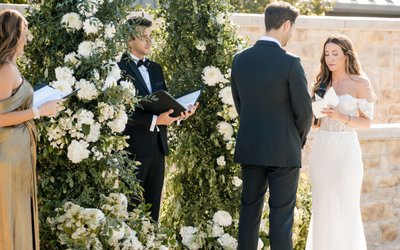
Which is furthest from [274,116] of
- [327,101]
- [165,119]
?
[165,119]

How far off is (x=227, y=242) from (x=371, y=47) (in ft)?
16.7

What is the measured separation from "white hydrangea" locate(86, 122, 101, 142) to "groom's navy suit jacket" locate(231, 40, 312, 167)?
1.10 metres

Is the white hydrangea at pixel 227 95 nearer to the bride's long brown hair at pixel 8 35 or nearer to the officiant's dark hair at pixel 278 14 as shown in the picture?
the officiant's dark hair at pixel 278 14

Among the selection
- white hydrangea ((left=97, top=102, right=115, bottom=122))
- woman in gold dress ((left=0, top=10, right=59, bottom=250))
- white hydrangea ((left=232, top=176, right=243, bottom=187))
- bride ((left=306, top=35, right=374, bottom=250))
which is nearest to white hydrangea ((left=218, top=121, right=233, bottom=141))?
white hydrangea ((left=232, top=176, right=243, bottom=187))

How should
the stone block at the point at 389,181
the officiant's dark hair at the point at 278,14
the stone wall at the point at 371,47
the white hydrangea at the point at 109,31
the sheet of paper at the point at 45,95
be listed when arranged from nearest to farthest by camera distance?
the sheet of paper at the point at 45,95
the white hydrangea at the point at 109,31
the officiant's dark hair at the point at 278,14
the stone block at the point at 389,181
the stone wall at the point at 371,47

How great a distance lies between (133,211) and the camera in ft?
21.0

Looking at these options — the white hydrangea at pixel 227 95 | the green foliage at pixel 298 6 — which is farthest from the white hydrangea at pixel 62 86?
the green foliage at pixel 298 6

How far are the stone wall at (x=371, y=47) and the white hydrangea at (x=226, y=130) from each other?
3.32m

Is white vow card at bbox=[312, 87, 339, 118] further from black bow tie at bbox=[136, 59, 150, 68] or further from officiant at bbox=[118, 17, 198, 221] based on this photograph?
black bow tie at bbox=[136, 59, 150, 68]

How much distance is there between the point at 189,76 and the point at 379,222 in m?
2.92

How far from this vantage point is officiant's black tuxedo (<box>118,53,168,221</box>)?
6.70 metres

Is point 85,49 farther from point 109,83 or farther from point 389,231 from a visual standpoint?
point 389,231

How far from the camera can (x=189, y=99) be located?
266 inches

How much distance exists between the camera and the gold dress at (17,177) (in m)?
5.41
